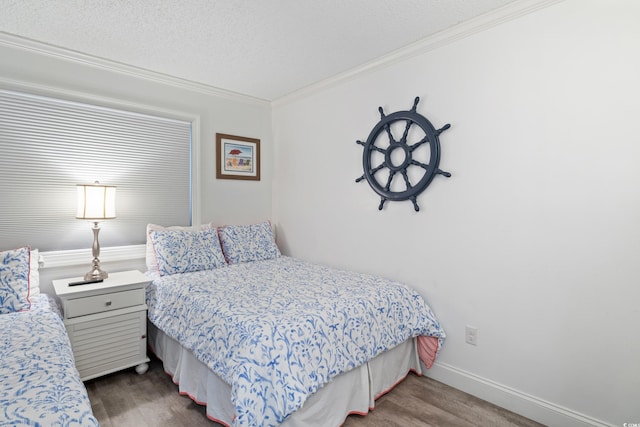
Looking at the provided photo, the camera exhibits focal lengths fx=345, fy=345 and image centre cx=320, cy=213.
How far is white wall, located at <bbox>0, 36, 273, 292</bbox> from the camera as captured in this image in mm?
2502

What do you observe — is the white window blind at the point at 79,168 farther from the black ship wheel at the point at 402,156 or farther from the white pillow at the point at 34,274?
the black ship wheel at the point at 402,156

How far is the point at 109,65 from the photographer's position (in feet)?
9.15

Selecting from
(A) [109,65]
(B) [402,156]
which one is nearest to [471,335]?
(B) [402,156]

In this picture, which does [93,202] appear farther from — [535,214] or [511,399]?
[511,399]

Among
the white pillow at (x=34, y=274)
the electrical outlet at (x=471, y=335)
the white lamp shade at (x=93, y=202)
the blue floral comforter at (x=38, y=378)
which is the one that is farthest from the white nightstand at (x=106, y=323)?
the electrical outlet at (x=471, y=335)

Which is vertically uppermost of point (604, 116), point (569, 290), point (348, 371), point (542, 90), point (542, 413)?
point (542, 90)

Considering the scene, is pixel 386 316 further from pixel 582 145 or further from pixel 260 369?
pixel 582 145

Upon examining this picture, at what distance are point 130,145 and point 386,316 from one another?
2.54 m

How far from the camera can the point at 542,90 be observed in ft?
6.56

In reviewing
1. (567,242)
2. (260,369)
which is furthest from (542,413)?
(260,369)

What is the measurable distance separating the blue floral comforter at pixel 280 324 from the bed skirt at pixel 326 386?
13 centimetres

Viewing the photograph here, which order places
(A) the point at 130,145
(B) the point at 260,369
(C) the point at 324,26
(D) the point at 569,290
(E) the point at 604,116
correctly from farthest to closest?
(A) the point at 130,145, (C) the point at 324,26, (D) the point at 569,290, (E) the point at 604,116, (B) the point at 260,369

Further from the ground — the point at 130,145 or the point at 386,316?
the point at 130,145

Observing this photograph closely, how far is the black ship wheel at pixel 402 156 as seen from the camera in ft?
8.13
